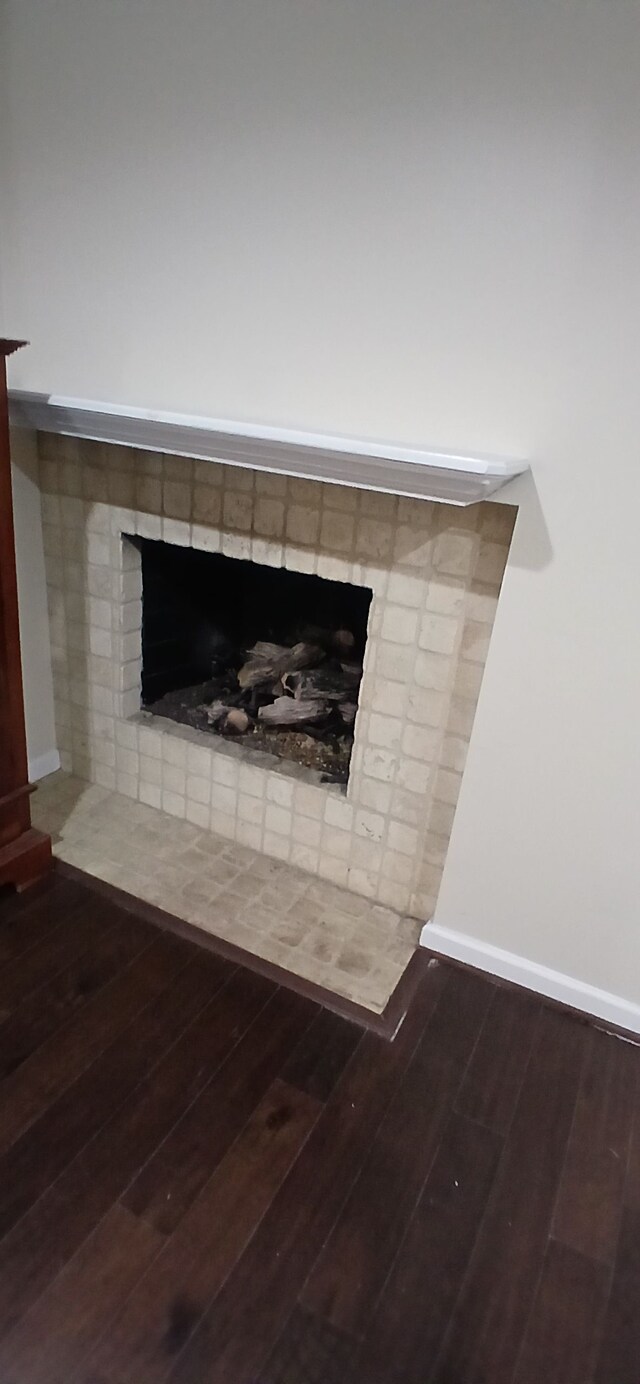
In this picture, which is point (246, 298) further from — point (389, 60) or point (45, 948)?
point (45, 948)

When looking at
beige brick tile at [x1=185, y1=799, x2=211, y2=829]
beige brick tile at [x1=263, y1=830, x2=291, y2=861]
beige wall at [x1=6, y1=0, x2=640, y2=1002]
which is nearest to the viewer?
beige wall at [x1=6, y1=0, x2=640, y2=1002]

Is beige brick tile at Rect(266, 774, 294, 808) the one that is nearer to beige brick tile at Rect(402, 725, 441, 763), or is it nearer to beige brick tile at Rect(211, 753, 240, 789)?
beige brick tile at Rect(211, 753, 240, 789)

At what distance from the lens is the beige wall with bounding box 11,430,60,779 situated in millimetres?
2150

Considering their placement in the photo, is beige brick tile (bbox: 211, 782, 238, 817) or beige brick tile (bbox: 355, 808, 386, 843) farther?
beige brick tile (bbox: 211, 782, 238, 817)

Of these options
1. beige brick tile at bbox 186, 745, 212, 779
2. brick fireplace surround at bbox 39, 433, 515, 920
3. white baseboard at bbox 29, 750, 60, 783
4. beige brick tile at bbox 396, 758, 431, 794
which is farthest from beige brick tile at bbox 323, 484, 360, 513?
white baseboard at bbox 29, 750, 60, 783

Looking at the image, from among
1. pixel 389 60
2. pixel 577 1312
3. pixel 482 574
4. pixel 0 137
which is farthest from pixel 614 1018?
pixel 0 137

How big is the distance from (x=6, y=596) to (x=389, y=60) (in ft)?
4.44

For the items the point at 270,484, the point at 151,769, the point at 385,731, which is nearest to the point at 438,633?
the point at 385,731

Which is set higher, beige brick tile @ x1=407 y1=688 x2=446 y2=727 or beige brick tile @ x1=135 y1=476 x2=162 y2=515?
beige brick tile @ x1=135 y1=476 x2=162 y2=515

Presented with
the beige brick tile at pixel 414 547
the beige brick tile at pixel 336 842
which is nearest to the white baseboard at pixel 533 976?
the beige brick tile at pixel 336 842

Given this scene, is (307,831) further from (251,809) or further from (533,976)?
(533,976)

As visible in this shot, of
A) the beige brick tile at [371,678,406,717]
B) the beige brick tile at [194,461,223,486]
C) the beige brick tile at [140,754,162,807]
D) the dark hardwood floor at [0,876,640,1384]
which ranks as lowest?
the dark hardwood floor at [0,876,640,1384]

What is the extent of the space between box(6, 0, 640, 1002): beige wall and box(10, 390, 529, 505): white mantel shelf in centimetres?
14

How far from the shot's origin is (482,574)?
5.36 ft
